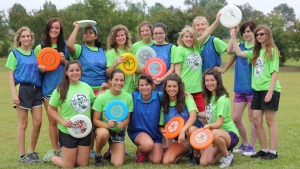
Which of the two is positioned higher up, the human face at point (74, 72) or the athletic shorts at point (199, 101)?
the human face at point (74, 72)

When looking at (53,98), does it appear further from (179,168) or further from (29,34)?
(179,168)

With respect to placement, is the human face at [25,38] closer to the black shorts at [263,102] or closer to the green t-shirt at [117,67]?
the green t-shirt at [117,67]

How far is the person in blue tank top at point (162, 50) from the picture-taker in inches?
248

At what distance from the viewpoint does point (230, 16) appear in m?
6.36

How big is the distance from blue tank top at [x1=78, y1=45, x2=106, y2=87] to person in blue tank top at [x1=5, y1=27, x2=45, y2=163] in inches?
23.9

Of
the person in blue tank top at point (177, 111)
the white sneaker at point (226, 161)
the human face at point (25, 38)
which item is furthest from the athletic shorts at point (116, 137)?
the human face at point (25, 38)

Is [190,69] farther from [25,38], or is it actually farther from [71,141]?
[25,38]

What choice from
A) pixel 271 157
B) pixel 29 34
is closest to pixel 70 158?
pixel 29 34

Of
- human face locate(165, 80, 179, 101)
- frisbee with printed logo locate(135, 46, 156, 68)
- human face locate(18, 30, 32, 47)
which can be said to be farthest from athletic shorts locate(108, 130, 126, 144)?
human face locate(18, 30, 32, 47)

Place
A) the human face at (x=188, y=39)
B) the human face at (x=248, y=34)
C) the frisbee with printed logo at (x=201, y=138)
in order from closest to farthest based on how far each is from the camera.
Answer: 1. the frisbee with printed logo at (x=201, y=138)
2. the human face at (x=188, y=39)
3. the human face at (x=248, y=34)

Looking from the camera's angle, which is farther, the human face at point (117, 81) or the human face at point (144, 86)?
the human face at point (144, 86)

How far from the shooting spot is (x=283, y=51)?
37594 mm

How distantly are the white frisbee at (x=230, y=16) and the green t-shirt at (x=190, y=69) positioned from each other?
647 mm

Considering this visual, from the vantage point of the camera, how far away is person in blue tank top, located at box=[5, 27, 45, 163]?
19.4ft
